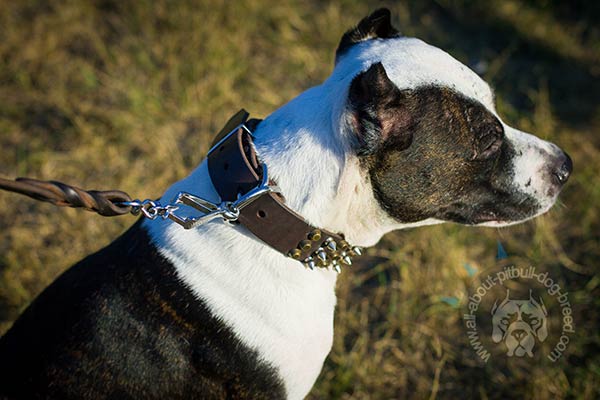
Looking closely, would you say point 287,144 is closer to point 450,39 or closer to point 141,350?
point 141,350

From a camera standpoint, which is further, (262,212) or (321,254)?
(321,254)

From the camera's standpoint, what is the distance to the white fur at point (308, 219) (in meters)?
1.84

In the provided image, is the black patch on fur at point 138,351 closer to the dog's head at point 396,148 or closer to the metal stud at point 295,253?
the metal stud at point 295,253

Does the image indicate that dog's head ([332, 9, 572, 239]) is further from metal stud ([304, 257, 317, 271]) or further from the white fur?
metal stud ([304, 257, 317, 271])

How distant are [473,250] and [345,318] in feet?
3.18

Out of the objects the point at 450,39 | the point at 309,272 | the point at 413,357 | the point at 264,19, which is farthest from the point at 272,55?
the point at 309,272

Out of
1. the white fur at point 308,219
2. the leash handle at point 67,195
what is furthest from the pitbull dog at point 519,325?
the leash handle at point 67,195

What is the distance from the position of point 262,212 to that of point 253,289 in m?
0.29

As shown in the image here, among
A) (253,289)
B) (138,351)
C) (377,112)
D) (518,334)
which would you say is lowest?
(518,334)

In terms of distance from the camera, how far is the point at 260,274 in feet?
6.14

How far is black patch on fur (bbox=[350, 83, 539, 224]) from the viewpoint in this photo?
70.8 inches

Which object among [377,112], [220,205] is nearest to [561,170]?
[377,112]

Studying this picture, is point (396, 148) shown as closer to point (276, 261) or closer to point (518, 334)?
point (276, 261)

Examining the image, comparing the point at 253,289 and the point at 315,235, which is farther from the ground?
the point at 315,235
